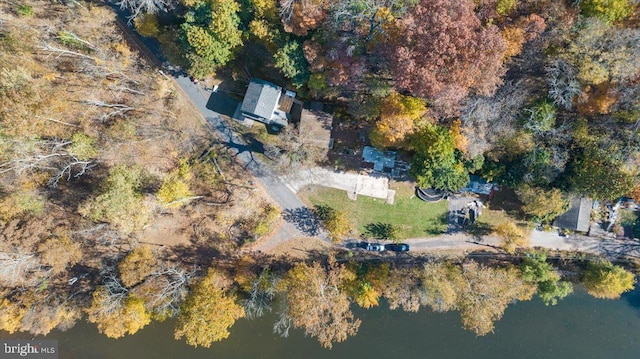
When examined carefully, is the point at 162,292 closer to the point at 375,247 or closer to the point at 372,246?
the point at 372,246

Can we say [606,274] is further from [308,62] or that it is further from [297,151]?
[308,62]

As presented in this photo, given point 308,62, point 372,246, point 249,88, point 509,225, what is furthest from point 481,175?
point 249,88

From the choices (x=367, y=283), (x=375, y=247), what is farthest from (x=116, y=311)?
(x=375, y=247)

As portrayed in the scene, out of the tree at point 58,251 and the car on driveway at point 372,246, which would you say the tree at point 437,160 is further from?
the tree at point 58,251

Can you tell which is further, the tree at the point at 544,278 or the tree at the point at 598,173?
the tree at the point at 544,278

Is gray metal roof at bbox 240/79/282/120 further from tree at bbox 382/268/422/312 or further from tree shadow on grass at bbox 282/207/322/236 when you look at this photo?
tree at bbox 382/268/422/312

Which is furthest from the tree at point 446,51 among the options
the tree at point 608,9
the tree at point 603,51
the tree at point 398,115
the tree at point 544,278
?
the tree at point 544,278
